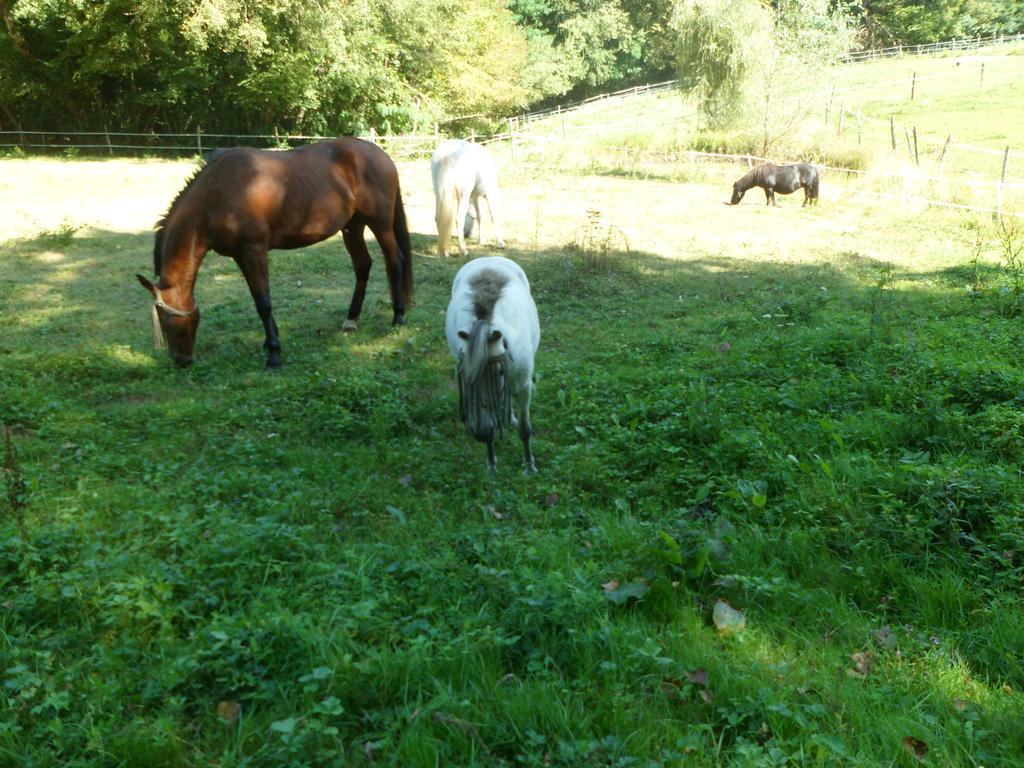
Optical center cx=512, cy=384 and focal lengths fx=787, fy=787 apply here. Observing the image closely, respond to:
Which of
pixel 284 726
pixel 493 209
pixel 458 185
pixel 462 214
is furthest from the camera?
pixel 493 209

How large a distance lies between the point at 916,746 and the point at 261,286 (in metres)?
6.89

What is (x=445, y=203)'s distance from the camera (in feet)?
40.6

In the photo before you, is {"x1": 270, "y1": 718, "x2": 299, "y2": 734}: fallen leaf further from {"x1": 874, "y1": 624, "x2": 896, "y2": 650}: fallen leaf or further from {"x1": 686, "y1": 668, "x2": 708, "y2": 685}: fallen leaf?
{"x1": 874, "y1": 624, "x2": 896, "y2": 650}: fallen leaf

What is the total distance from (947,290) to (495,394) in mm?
7293

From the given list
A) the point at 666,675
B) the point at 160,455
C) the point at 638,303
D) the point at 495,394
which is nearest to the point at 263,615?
the point at 666,675

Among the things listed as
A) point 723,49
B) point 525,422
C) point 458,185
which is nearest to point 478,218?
point 458,185

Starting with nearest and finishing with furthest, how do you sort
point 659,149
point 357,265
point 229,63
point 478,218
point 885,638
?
point 885,638, point 357,265, point 478,218, point 659,149, point 229,63

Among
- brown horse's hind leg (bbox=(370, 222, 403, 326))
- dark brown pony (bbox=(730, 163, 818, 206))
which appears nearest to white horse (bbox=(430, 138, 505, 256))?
brown horse's hind leg (bbox=(370, 222, 403, 326))

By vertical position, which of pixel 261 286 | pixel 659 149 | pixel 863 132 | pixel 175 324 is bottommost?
pixel 175 324

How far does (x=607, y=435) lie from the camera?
5.73 metres

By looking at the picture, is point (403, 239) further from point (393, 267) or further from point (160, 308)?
point (160, 308)

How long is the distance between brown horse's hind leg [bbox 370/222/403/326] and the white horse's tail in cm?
331

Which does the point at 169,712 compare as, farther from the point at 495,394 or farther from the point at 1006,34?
the point at 1006,34

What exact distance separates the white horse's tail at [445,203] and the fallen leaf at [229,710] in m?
10.2
